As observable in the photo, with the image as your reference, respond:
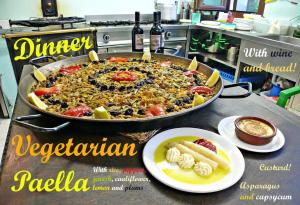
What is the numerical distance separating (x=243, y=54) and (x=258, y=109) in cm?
172

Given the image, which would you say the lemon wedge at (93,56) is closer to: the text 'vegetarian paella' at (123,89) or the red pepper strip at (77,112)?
the text 'vegetarian paella' at (123,89)

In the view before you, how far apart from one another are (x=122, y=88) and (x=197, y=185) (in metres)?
0.75

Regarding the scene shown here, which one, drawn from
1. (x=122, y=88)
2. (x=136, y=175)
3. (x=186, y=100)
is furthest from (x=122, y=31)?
(x=136, y=175)

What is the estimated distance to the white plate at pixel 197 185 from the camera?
2.14ft

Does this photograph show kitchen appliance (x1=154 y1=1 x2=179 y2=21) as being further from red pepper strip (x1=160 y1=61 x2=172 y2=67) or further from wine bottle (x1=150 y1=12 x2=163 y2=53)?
red pepper strip (x1=160 y1=61 x2=172 y2=67)

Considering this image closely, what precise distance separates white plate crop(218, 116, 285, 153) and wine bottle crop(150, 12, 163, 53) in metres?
1.02

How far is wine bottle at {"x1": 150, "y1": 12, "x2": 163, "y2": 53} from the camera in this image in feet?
5.74

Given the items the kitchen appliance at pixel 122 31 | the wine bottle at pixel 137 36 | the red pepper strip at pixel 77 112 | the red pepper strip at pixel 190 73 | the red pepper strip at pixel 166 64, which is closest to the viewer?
the red pepper strip at pixel 77 112

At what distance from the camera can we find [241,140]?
861 mm

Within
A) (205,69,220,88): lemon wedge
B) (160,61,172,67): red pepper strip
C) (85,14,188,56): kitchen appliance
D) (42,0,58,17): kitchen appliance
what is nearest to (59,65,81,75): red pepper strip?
(160,61,172,67): red pepper strip

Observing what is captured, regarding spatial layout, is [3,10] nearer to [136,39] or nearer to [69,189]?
[136,39]

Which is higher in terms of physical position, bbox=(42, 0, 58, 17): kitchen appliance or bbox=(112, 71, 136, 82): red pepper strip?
bbox=(42, 0, 58, 17): kitchen appliance

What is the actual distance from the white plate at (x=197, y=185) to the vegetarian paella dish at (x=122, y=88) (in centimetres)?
13

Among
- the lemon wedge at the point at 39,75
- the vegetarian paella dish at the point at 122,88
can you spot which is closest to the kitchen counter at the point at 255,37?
the vegetarian paella dish at the point at 122,88
